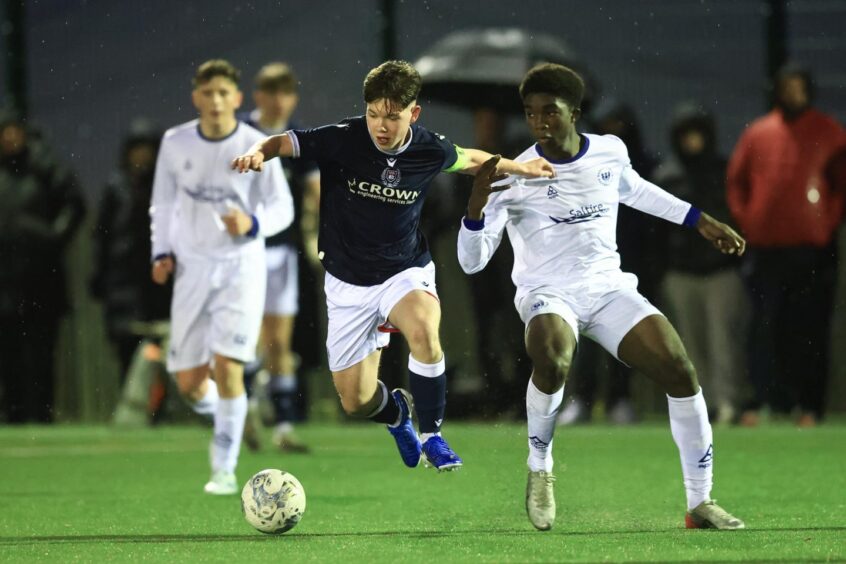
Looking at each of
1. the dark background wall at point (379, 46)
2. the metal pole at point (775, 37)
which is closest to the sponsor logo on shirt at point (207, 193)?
the dark background wall at point (379, 46)

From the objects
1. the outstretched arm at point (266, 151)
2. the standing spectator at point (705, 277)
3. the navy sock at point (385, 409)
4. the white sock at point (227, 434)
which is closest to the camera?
the outstretched arm at point (266, 151)

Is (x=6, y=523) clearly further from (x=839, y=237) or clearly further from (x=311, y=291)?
(x=839, y=237)

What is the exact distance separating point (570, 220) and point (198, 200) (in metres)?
2.59

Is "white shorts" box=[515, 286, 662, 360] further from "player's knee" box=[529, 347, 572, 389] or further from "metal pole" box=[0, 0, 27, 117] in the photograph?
"metal pole" box=[0, 0, 27, 117]

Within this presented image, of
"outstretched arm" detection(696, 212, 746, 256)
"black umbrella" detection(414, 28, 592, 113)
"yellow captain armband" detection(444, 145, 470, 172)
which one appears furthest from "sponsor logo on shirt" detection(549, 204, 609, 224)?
"black umbrella" detection(414, 28, 592, 113)

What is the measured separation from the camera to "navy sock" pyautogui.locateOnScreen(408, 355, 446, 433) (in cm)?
713

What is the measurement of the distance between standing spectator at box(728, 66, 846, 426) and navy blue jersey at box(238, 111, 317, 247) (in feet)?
10.8

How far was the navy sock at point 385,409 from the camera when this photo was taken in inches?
300

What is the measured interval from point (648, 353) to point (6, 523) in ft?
9.90

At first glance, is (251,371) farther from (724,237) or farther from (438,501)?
(724,237)

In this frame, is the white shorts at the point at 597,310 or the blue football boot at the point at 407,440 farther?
the blue football boot at the point at 407,440

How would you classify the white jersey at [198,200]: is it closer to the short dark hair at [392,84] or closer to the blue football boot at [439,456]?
the short dark hair at [392,84]

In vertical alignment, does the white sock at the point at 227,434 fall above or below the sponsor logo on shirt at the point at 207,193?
below

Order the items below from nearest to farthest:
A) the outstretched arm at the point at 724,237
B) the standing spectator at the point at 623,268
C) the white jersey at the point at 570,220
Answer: the outstretched arm at the point at 724,237 → the white jersey at the point at 570,220 → the standing spectator at the point at 623,268
